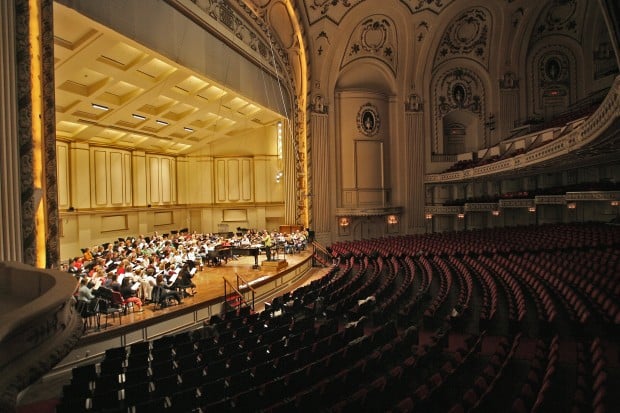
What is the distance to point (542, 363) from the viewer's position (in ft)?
16.6

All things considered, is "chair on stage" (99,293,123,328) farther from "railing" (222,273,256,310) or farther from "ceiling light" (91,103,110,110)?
"ceiling light" (91,103,110,110)

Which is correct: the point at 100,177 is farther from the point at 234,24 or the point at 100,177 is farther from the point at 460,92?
the point at 460,92

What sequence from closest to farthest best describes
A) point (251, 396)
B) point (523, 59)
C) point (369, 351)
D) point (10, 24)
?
point (251, 396), point (369, 351), point (10, 24), point (523, 59)

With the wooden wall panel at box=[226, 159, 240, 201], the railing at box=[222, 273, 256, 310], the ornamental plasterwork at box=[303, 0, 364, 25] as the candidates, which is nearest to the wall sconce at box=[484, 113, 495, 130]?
the ornamental plasterwork at box=[303, 0, 364, 25]

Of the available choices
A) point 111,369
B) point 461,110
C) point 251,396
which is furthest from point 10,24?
point 461,110

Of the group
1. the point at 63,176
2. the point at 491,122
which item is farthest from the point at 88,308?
the point at 491,122

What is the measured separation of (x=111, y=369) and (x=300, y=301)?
4.69m

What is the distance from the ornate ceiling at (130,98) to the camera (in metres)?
10.0

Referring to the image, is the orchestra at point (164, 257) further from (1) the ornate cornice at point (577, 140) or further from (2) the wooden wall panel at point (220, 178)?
(1) the ornate cornice at point (577, 140)

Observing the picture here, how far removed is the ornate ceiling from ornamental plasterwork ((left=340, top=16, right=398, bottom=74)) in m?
5.91

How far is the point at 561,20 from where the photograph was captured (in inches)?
915

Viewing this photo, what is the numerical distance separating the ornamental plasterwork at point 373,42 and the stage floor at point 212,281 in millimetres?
11435

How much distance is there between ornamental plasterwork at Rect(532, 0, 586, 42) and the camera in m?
22.5

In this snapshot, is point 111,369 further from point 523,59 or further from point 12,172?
point 523,59
